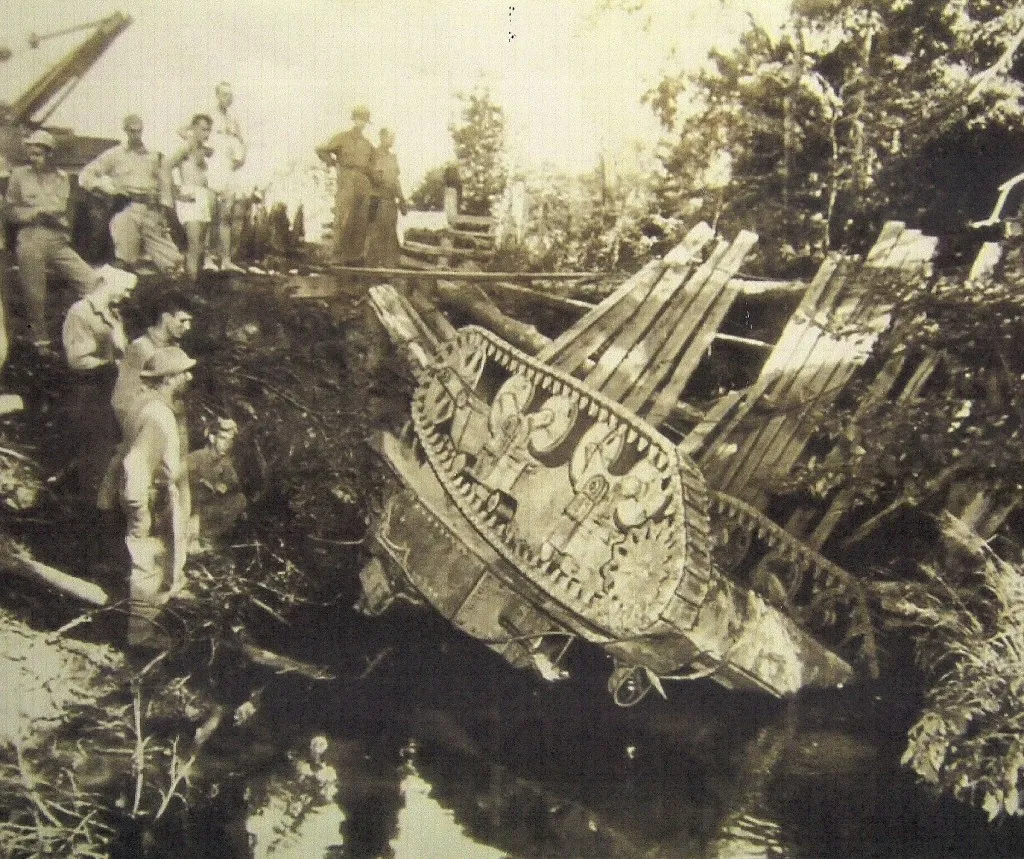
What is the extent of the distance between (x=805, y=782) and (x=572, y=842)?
69 cm

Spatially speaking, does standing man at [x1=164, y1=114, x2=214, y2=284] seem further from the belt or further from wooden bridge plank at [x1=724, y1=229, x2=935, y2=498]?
wooden bridge plank at [x1=724, y1=229, x2=935, y2=498]

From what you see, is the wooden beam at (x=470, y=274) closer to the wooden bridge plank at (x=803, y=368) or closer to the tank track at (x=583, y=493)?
the tank track at (x=583, y=493)

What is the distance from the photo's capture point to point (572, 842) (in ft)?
10.1

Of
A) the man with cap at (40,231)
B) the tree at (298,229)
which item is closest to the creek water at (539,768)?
the tree at (298,229)

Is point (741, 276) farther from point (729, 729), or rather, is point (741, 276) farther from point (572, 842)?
point (572, 842)

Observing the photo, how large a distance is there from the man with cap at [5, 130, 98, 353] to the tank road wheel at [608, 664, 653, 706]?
1841 mm

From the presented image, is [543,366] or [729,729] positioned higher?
[543,366]

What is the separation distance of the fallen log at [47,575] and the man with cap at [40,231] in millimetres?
579

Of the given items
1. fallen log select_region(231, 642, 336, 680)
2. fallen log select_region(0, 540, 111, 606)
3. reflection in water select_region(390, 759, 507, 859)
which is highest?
fallen log select_region(0, 540, 111, 606)

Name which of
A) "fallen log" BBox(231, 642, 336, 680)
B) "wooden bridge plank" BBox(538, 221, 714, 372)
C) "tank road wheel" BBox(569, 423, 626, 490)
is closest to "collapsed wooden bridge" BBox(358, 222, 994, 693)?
"wooden bridge plank" BBox(538, 221, 714, 372)

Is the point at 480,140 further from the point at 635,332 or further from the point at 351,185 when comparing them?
the point at 635,332

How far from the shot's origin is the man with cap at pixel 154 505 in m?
3.12

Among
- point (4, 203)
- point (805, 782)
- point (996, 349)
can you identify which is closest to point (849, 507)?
point (996, 349)

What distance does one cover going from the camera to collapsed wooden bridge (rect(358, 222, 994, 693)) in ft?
10.1
